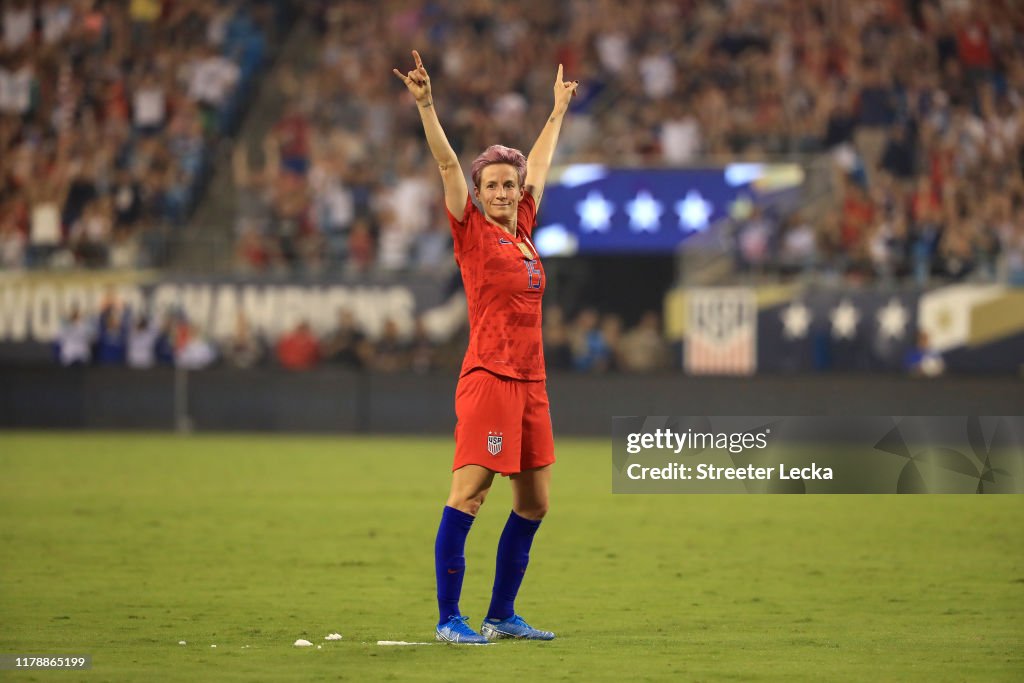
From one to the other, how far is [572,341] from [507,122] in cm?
446

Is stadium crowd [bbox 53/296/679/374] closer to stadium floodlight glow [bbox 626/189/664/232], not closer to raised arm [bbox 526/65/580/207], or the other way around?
stadium floodlight glow [bbox 626/189/664/232]

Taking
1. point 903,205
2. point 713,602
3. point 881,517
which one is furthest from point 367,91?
point 713,602

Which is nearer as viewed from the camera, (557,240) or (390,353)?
(390,353)

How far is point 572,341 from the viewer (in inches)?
968

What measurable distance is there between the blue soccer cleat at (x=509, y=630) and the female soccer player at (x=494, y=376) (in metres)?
0.01

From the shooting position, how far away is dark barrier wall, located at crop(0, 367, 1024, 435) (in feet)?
75.4

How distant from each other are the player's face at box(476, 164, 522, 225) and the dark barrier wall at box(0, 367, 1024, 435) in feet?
50.5

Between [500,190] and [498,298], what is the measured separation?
511mm

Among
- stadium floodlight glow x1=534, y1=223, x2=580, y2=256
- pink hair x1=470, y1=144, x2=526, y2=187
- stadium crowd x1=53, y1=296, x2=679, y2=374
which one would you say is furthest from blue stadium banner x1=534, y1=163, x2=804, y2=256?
pink hair x1=470, y1=144, x2=526, y2=187

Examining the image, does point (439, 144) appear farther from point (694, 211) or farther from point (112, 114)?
point (112, 114)

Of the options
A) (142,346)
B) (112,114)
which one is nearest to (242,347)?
(142,346)

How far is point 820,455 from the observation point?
2030cm

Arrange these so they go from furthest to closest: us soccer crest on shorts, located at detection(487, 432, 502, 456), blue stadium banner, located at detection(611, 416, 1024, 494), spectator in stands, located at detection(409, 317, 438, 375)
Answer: spectator in stands, located at detection(409, 317, 438, 375) < blue stadium banner, located at detection(611, 416, 1024, 494) < us soccer crest on shorts, located at detection(487, 432, 502, 456)

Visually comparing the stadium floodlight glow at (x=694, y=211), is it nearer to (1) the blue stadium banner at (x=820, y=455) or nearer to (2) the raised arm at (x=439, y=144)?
(1) the blue stadium banner at (x=820, y=455)
